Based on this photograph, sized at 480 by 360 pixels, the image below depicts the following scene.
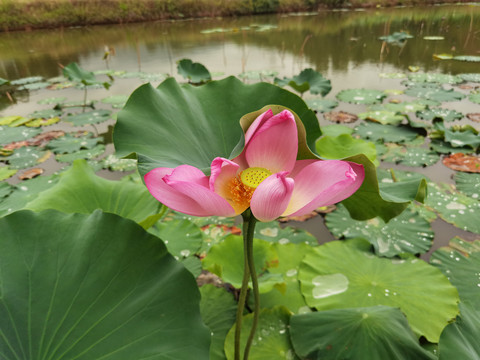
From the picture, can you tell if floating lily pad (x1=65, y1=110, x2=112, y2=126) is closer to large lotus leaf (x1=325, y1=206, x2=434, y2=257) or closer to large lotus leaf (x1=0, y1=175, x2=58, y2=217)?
large lotus leaf (x1=0, y1=175, x2=58, y2=217)

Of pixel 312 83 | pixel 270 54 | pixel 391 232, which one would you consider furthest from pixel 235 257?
pixel 270 54

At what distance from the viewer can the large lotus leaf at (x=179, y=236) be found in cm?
107

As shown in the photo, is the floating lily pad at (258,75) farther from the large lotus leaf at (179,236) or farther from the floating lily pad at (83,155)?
the large lotus leaf at (179,236)

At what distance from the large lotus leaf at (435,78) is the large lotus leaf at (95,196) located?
10.2 feet

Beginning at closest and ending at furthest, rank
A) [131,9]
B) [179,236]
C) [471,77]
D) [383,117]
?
[179,236]
[383,117]
[471,77]
[131,9]

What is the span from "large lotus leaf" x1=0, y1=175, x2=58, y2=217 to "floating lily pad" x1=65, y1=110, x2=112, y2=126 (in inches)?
35.9

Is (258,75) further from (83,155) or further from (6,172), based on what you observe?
(6,172)

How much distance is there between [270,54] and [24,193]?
3.95 metres

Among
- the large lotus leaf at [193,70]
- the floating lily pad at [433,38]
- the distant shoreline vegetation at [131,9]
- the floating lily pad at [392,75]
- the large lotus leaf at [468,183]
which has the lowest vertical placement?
the large lotus leaf at [468,183]

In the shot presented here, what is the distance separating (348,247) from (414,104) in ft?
6.23

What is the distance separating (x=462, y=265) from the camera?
99cm

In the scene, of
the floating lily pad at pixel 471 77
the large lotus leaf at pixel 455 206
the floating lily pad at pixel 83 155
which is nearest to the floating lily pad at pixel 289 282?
the large lotus leaf at pixel 455 206

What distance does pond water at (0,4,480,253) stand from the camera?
2.98 meters

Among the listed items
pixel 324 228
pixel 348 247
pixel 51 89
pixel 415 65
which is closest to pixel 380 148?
pixel 324 228
